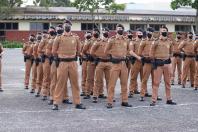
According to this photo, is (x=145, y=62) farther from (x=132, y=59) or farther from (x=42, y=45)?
(x=42, y=45)

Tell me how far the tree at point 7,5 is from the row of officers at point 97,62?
38781 millimetres

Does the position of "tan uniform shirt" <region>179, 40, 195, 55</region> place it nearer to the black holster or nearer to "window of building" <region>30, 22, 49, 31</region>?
the black holster

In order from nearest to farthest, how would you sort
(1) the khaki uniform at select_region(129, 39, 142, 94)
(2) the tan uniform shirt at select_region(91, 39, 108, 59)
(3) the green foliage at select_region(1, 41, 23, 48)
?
(2) the tan uniform shirt at select_region(91, 39, 108, 59) < (1) the khaki uniform at select_region(129, 39, 142, 94) < (3) the green foliage at select_region(1, 41, 23, 48)

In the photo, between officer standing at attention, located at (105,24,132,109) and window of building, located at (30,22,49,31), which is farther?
window of building, located at (30,22,49,31)

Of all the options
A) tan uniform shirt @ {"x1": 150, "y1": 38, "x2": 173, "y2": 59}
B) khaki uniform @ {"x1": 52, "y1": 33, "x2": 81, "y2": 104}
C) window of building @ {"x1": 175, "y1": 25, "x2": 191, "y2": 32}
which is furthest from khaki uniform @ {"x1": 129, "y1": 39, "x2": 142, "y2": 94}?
window of building @ {"x1": 175, "y1": 25, "x2": 191, "y2": 32}

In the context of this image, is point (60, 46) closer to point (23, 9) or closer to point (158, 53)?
point (158, 53)

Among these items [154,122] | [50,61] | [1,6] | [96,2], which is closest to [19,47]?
[1,6]

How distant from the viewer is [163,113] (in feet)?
41.5

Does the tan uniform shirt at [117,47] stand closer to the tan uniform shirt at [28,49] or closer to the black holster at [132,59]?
the black holster at [132,59]

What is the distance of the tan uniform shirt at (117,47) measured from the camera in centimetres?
1370

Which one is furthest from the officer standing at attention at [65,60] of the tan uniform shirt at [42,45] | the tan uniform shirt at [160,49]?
the tan uniform shirt at [42,45]

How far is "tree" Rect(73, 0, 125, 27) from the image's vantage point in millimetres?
57938

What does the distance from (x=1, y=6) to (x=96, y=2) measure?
10.6 m

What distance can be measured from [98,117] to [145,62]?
351cm
